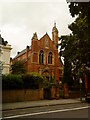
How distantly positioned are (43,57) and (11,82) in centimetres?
2914

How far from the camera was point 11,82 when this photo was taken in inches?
845

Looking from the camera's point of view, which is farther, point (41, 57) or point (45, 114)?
point (41, 57)

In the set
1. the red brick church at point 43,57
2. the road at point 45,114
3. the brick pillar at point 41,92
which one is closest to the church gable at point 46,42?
the red brick church at point 43,57

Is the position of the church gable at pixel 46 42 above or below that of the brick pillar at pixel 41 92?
above

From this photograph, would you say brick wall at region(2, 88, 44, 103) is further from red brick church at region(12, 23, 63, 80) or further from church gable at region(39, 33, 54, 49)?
church gable at region(39, 33, 54, 49)

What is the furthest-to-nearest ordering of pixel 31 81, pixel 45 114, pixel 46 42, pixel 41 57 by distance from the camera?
1. pixel 46 42
2. pixel 41 57
3. pixel 31 81
4. pixel 45 114

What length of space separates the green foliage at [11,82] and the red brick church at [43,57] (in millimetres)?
25632

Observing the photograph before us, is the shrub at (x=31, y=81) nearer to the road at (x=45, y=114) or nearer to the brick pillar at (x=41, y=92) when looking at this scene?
the brick pillar at (x=41, y=92)

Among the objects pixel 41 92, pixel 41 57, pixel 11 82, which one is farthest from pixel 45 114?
pixel 41 57

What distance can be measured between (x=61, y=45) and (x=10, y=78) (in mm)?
10950

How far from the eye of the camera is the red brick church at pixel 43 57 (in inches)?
1913

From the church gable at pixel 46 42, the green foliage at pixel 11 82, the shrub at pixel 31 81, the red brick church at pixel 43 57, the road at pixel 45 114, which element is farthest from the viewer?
the church gable at pixel 46 42

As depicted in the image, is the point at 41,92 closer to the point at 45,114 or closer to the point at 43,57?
the point at 45,114

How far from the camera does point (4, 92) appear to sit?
68.2 ft
